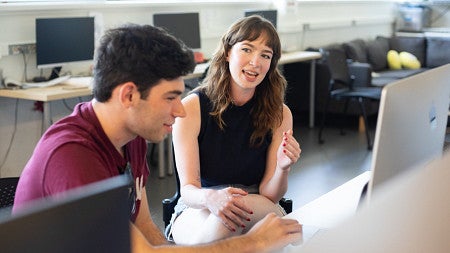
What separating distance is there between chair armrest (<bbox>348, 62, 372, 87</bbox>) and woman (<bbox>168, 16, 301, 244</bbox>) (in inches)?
157

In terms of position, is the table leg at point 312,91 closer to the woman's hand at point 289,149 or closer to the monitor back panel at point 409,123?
the woman's hand at point 289,149

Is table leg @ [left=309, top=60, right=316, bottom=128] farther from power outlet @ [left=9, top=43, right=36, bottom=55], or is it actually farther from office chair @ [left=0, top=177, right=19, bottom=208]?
office chair @ [left=0, top=177, right=19, bottom=208]

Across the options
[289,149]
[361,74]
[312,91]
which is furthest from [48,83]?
[361,74]

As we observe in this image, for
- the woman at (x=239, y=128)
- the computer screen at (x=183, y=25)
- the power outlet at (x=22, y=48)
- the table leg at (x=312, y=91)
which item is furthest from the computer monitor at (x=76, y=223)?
the table leg at (x=312, y=91)

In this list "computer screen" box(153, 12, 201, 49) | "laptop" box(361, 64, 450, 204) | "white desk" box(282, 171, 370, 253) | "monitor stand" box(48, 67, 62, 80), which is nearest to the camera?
"laptop" box(361, 64, 450, 204)

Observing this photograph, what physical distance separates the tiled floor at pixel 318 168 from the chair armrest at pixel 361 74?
0.47 m

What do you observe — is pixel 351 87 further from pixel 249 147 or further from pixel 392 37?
pixel 249 147

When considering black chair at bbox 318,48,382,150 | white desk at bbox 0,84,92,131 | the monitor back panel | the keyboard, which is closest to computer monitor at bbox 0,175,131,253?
the monitor back panel

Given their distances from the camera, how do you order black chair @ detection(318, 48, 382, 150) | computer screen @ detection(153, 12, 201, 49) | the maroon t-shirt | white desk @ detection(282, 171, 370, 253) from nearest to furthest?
the maroon t-shirt, white desk @ detection(282, 171, 370, 253), computer screen @ detection(153, 12, 201, 49), black chair @ detection(318, 48, 382, 150)

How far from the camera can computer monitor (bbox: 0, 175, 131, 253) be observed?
0.61m

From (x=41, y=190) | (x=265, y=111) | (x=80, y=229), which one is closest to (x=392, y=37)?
(x=265, y=111)

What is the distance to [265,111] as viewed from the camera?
235 centimetres

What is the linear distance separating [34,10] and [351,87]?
2.93 meters

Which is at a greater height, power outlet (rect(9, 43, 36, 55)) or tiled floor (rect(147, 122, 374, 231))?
power outlet (rect(9, 43, 36, 55))
